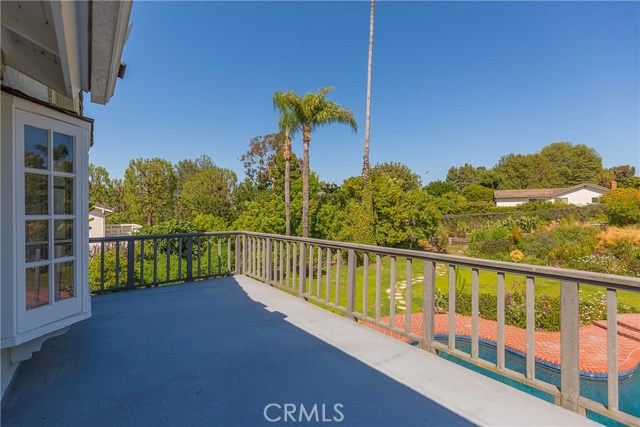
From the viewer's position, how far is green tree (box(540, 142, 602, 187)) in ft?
125

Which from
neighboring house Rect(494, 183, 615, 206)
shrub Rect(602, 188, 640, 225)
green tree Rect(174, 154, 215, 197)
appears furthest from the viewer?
green tree Rect(174, 154, 215, 197)

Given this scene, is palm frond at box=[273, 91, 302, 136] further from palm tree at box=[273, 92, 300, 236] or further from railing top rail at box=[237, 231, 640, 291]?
railing top rail at box=[237, 231, 640, 291]

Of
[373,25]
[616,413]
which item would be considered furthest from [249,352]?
[373,25]

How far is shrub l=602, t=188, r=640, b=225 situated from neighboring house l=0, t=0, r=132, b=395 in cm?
1751

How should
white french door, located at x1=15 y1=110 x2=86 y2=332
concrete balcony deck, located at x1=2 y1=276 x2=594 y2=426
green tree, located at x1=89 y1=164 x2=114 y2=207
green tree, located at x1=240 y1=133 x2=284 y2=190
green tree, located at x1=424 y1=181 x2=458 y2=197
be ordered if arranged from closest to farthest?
1. concrete balcony deck, located at x1=2 y1=276 x2=594 y2=426
2. white french door, located at x1=15 y1=110 x2=86 y2=332
3. green tree, located at x1=89 y1=164 x2=114 y2=207
4. green tree, located at x1=240 y1=133 x2=284 y2=190
5. green tree, located at x1=424 y1=181 x2=458 y2=197

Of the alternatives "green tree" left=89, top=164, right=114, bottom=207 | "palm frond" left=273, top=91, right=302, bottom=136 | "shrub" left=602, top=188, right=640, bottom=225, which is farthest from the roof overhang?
"green tree" left=89, top=164, right=114, bottom=207

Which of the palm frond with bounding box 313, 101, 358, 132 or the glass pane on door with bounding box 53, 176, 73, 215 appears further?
the palm frond with bounding box 313, 101, 358, 132

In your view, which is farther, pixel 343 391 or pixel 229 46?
pixel 229 46

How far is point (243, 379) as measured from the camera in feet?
6.47

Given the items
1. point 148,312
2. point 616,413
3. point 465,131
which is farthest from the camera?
point 465,131

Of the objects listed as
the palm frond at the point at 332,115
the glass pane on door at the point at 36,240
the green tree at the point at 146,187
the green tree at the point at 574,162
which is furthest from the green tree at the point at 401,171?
the glass pane on door at the point at 36,240

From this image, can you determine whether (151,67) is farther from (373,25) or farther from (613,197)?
(613,197)

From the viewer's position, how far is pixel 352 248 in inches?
121

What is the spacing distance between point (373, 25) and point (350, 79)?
10.5 feet
